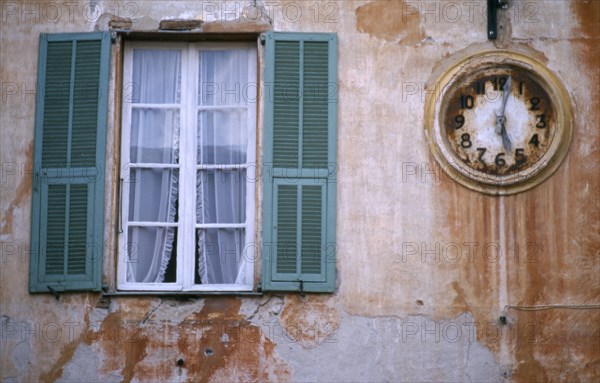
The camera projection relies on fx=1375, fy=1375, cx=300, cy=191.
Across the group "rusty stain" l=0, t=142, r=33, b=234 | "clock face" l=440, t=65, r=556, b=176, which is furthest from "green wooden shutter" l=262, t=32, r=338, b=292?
"rusty stain" l=0, t=142, r=33, b=234

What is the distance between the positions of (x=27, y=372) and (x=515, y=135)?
395 centimetres

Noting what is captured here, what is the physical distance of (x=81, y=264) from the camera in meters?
9.95

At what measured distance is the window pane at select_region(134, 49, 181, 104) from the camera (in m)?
10.4

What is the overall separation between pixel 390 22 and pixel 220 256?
85.3 inches

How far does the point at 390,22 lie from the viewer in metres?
10.3

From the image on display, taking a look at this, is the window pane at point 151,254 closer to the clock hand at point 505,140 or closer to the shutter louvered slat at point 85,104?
the shutter louvered slat at point 85,104

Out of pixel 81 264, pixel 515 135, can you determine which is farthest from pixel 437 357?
pixel 81 264

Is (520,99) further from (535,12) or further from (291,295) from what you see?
(291,295)

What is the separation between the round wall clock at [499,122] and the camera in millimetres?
10078

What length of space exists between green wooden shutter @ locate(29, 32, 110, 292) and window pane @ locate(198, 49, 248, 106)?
74 cm

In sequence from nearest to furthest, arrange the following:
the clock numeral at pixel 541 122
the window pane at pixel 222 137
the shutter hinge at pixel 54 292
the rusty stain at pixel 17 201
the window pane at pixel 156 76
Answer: the shutter hinge at pixel 54 292, the rusty stain at pixel 17 201, the clock numeral at pixel 541 122, the window pane at pixel 222 137, the window pane at pixel 156 76

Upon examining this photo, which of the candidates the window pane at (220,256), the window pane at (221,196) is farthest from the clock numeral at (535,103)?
the window pane at (220,256)

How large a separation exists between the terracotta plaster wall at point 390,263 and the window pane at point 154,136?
0.74ft

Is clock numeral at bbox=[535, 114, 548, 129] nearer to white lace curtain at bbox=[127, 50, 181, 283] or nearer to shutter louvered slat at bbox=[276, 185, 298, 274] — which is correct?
shutter louvered slat at bbox=[276, 185, 298, 274]
